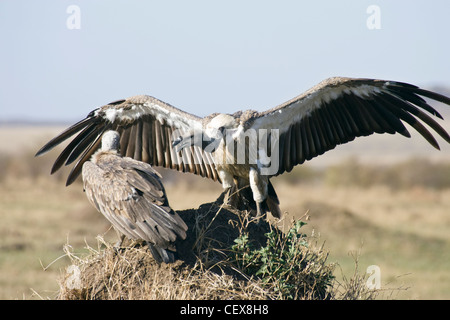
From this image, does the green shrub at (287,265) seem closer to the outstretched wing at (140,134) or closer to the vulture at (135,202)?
the vulture at (135,202)

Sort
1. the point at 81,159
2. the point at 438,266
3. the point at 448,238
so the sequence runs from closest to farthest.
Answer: the point at 81,159
the point at 438,266
the point at 448,238

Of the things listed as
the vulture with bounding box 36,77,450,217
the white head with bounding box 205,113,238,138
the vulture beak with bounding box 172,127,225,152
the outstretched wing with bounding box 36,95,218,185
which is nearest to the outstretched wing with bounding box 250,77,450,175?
the vulture with bounding box 36,77,450,217

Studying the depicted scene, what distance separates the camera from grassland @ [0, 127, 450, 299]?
54.3 feet

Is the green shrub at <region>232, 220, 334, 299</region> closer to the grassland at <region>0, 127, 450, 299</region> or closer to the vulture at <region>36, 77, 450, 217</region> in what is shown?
the grassland at <region>0, 127, 450, 299</region>

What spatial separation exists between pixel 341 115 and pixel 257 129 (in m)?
1.29

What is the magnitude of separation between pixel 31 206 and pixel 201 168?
1803 centimetres

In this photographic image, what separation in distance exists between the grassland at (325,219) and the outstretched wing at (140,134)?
1256mm

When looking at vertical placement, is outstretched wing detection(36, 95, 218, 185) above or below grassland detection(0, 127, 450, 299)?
above

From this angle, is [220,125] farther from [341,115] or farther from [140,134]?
[341,115]

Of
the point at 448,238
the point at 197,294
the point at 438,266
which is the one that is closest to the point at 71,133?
the point at 197,294

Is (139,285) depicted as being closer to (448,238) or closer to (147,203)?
(147,203)

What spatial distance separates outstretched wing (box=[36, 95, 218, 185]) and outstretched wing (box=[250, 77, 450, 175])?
1087 mm

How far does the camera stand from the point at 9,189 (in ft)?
105
